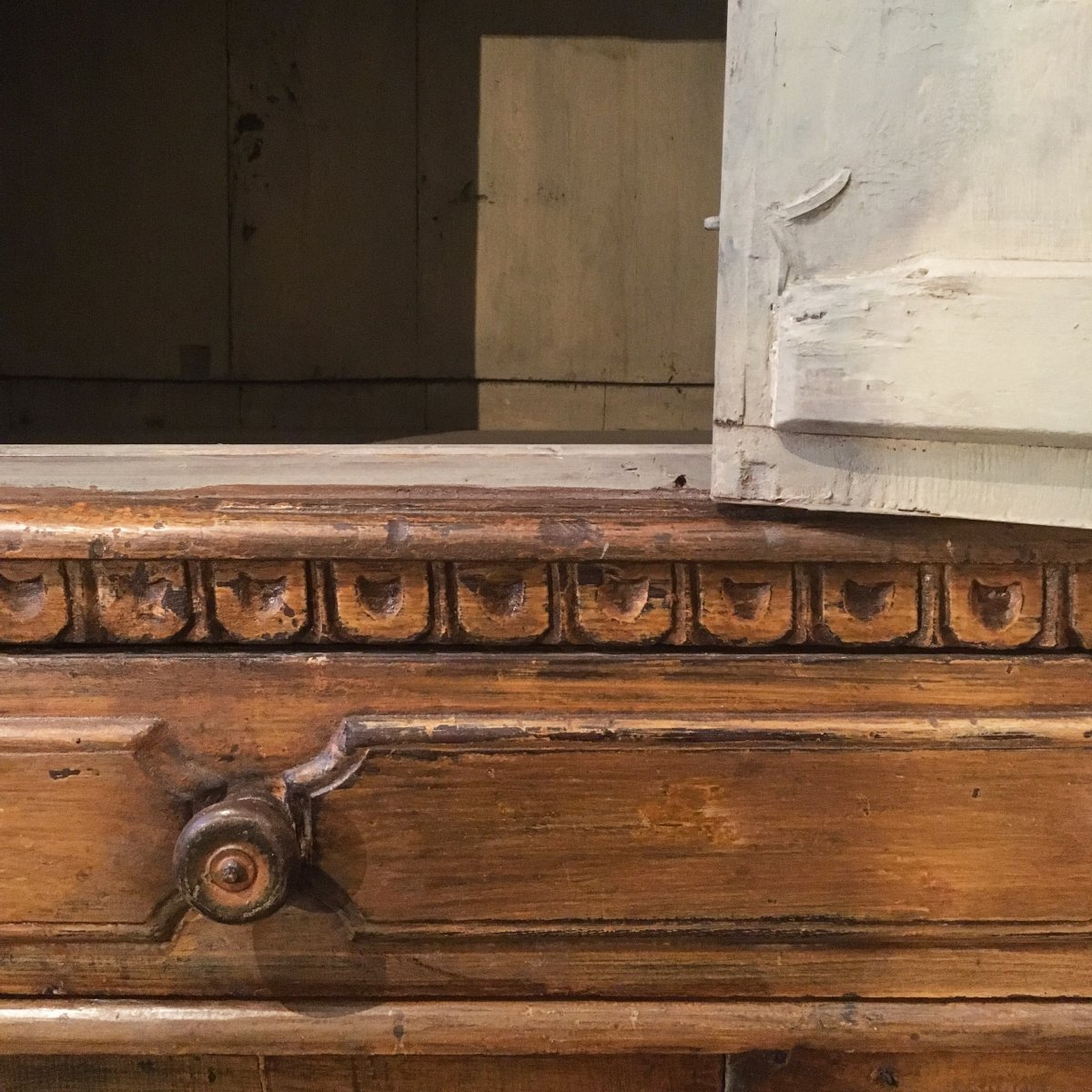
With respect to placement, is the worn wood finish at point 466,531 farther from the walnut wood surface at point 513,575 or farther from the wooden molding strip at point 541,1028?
the wooden molding strip at point 541,1028

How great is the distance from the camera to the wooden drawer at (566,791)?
454mm

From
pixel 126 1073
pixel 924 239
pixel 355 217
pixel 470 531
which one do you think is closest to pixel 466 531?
pixel 470 531

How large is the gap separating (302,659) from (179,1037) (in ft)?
0.74

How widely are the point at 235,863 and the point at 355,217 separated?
2.51ft

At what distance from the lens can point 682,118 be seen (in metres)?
0.98

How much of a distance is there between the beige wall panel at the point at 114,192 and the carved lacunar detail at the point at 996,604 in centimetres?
83

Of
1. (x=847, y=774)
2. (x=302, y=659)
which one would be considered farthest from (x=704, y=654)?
(x=302, y=659)

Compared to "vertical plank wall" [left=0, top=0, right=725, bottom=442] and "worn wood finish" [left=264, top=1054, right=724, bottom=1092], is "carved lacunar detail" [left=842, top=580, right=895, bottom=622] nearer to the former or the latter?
"worn wood finish" [left=264, top=1054, right=724, bottom=1092]

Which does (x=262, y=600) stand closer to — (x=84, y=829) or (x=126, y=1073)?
(x=84, y=829)

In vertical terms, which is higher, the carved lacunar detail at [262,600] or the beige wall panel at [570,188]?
the beige wall panel at [570,188]

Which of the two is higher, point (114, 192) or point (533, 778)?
point (114, 192)

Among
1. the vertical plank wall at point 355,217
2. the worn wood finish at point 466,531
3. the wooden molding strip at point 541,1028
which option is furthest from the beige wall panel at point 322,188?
the wooden molding strip at point 541,1028

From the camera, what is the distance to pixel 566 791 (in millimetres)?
459

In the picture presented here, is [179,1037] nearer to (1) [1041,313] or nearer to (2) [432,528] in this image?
(2) [432,528]
